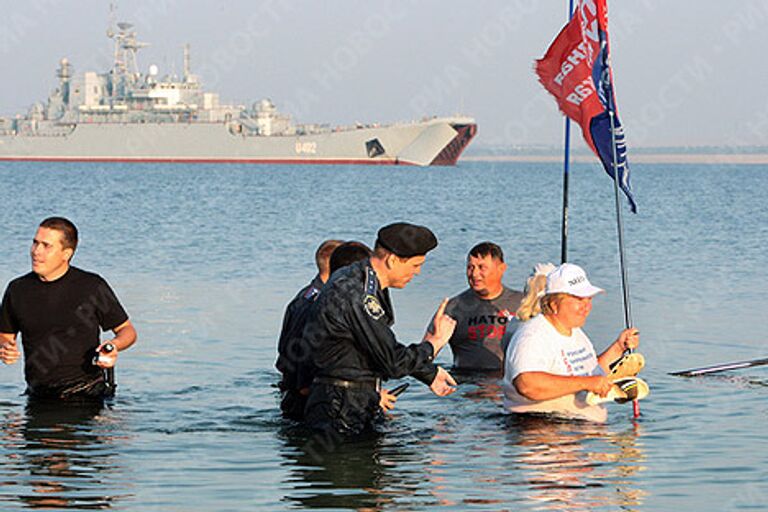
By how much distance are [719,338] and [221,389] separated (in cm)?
679

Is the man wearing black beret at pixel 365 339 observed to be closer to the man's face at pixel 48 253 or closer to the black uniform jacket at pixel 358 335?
the black uniform jacket at pixel 358 335

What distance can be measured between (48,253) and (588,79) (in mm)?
4493

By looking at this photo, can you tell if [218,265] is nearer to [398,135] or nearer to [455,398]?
[455,398]

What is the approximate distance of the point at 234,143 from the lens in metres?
136

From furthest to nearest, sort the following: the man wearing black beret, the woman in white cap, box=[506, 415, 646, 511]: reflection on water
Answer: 1. the woman in white cap
2. box=[506, 415, 646, 511]: reflection on water
3. the man wearing black beret

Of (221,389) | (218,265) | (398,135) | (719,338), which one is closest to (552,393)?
(221,389)

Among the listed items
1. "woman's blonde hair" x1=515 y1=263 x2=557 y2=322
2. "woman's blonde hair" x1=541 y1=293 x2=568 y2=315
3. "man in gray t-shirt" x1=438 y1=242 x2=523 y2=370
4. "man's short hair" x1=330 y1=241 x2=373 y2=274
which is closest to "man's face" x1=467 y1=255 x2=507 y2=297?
"man in gray t-shirt" x1=438 y1=242 x2=523 y2=370

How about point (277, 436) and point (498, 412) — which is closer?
point (277, 436)

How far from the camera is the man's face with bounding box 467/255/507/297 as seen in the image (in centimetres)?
1136

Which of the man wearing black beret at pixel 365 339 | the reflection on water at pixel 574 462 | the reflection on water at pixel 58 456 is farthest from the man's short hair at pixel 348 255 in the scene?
the reflection on water at pixel 58 456

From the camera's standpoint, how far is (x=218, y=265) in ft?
90.9

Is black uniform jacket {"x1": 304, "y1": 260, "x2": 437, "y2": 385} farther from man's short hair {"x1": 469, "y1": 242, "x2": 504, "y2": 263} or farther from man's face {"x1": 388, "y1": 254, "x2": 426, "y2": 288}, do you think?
Result: man's short hair {"x1": 469, "y1": 242, "x2": 504, "y2": 263}

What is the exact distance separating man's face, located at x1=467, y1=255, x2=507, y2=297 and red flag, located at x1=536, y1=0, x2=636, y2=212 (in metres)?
1.17

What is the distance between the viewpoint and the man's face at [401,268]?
8055mm
